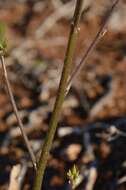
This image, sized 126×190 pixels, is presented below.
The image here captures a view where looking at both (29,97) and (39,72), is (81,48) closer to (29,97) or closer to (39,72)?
(39,72)

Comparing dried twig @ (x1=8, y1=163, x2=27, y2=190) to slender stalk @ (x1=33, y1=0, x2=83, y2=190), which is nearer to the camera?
slender stalk @ (x1=33, y1=0, x2=83, y2=190)

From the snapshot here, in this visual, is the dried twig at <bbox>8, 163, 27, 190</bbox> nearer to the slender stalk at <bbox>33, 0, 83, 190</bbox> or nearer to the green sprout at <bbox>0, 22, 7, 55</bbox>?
the slender stalk at <bbox>33, 0, 83, 190</bbox>

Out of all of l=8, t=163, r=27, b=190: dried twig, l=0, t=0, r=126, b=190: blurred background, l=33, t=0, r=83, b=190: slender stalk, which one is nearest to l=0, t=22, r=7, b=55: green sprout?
l=0, t=0, r=126, b=190: blurred background

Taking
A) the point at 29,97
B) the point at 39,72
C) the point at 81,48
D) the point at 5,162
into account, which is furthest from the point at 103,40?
the point at 5,162

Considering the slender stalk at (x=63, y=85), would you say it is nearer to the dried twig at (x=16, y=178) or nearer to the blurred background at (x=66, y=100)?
A: the blurred background at (x=66, y=100)

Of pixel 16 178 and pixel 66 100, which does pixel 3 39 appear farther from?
pixel 66 100

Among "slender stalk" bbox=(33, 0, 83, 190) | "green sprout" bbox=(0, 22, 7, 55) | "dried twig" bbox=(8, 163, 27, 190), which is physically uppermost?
"green sprout" bbox=(0, 22, 7, 55)

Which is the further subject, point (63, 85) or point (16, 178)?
point (16, 178)

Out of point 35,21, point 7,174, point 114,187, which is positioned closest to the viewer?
point 114,187

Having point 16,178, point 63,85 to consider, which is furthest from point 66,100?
point 63,85
